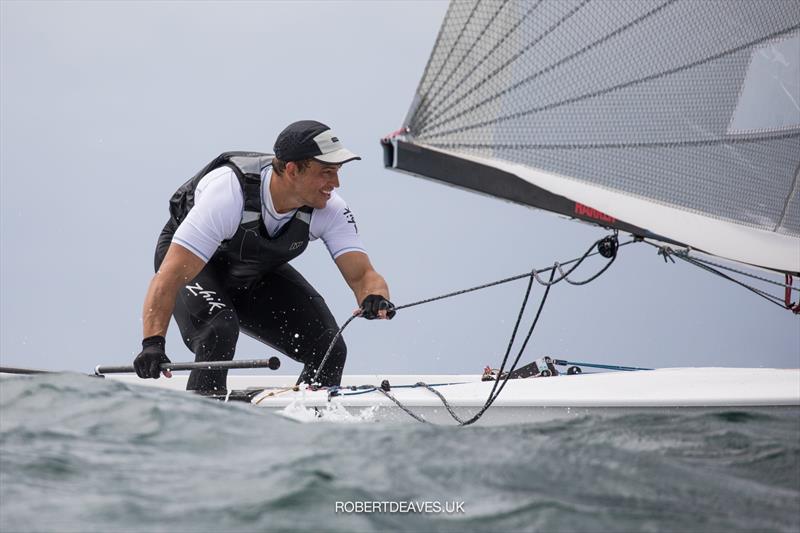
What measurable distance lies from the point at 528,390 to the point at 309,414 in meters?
0.60

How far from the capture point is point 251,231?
3.04m

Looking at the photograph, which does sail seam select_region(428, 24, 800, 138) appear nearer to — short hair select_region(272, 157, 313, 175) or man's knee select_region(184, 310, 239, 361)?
short hair select_region(272, 157, 313, 175)

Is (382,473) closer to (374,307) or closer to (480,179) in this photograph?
(480,179)

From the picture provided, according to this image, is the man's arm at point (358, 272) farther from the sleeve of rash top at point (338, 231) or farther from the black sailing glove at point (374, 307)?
the black sailing glove at point (374, 307)

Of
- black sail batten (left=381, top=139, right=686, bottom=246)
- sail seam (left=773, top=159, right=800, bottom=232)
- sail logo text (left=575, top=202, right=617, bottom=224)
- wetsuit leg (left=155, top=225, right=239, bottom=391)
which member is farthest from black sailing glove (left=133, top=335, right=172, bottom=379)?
sail seam (left=773, top=159, right=800, bottom=232)

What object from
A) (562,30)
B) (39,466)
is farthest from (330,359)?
A: (39,466)

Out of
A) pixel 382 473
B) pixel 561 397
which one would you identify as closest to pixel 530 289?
pixel 561 397

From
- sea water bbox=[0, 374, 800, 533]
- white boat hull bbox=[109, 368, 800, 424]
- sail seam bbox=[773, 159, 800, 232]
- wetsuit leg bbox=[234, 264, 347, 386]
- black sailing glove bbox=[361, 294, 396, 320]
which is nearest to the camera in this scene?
sea water bbox=[0, 374, 800, 533]

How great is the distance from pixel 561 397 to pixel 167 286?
1067 mm

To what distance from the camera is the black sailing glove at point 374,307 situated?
301cm

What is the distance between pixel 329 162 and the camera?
9.61ft

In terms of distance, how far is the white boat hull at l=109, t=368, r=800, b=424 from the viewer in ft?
8.46

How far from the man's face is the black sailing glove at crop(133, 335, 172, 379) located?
0.59m

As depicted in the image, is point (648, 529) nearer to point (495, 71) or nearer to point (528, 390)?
point (495, 71)
